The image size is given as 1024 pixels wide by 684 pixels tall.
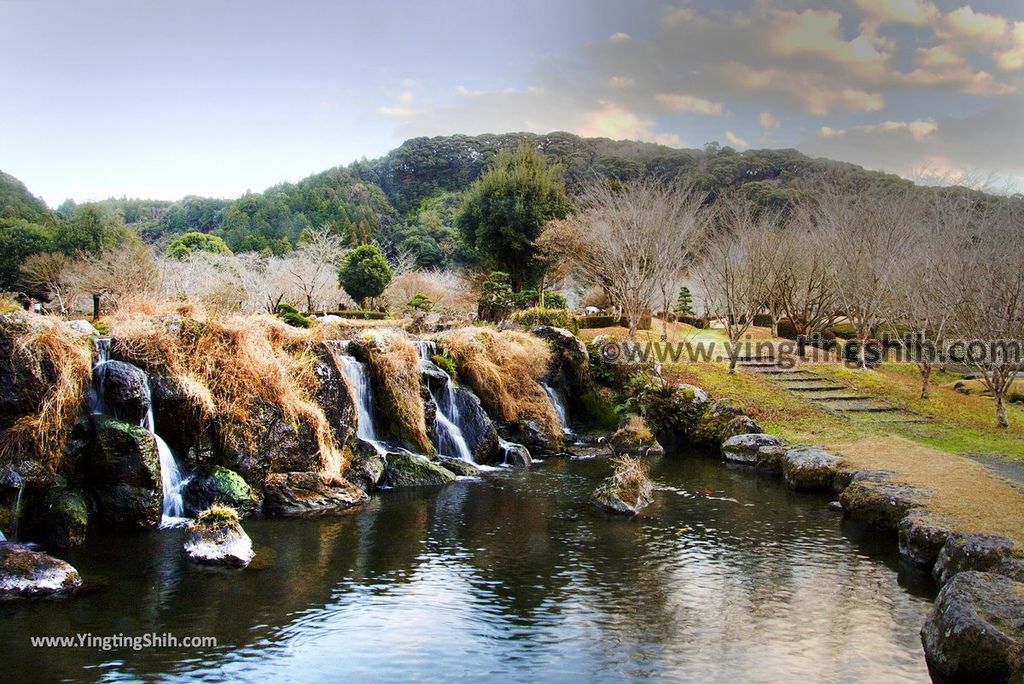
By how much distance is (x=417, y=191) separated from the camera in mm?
80812

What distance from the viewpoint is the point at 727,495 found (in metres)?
13.8

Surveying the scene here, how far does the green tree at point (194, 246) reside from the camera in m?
45.6

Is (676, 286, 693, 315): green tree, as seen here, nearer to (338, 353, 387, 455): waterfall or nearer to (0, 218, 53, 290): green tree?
(338, 353, 387, 455): waterfall

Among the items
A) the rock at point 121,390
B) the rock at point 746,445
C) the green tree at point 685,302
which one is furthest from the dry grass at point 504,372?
the green tree at point 685,302

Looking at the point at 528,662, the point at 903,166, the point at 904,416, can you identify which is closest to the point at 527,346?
the point at 904,416

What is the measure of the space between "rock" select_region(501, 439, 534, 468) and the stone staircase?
30.2 feet

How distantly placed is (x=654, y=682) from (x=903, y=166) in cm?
4200

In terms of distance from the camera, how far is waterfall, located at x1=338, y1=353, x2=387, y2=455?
15320 millimetres

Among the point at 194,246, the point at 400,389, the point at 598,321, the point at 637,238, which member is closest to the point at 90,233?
the point at 194,246

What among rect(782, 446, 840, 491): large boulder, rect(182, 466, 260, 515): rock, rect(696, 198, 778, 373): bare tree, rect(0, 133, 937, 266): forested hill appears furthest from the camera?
rect(0, 133, 937, 266): forested hill

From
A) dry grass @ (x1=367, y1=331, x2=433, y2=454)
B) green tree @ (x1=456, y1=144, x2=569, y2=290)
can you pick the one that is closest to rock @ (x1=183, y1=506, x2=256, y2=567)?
dry grass @ (x1=367, y1=331, x2=433, y2=454)

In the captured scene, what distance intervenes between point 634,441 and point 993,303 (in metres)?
8.94

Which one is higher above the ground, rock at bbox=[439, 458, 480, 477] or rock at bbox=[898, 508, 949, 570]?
rock at bbox=[898, 508, 949, 570]

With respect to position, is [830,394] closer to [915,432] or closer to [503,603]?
[915,432]
